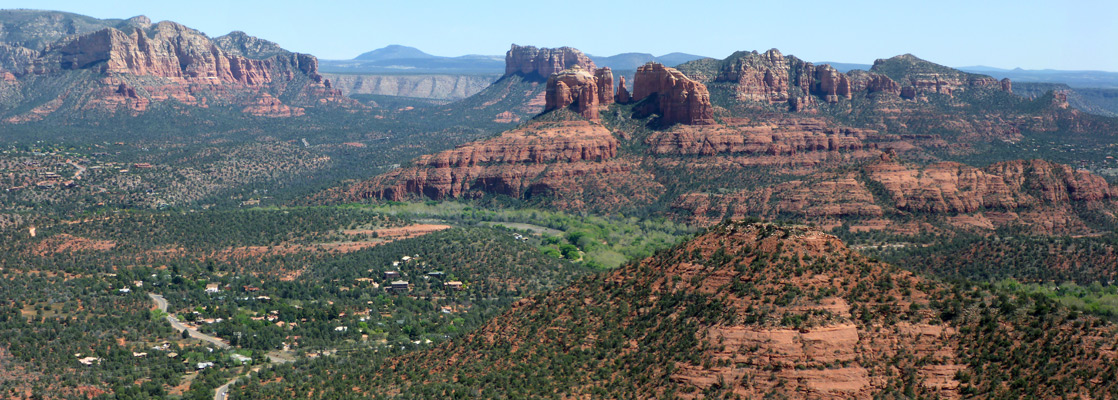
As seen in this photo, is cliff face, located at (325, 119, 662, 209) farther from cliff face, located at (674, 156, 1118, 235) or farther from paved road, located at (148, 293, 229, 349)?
paved road, located at (148, 293, 229, 349)

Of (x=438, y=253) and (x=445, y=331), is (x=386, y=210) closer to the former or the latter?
(x=438, y=253)

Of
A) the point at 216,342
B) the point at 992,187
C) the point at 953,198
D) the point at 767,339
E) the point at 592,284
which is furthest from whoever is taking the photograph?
the point at 992,187

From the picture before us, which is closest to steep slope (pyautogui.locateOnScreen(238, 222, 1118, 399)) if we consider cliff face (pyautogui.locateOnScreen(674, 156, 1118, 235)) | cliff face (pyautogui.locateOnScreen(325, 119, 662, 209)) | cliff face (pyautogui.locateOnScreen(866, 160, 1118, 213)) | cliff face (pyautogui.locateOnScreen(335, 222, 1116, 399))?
cliff face (pyautogui.locateOnScreen(335, 222, 1116, 399))

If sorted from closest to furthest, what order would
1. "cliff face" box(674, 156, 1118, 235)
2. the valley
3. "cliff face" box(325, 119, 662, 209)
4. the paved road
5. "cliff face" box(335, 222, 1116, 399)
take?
"cliff face" box(335, 222, 1116, 399) < the valley < the paved road < "cliff face" box(674, 156, 1118, 235) < "cliff face" box(325, 119, 662, 209)

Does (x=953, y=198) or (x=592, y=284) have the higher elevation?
(x=592, y=284)

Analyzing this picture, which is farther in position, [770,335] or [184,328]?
[184,328]

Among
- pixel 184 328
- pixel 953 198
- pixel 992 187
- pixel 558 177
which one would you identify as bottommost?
pixel 184 328

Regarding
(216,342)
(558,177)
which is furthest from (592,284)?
(558,177)

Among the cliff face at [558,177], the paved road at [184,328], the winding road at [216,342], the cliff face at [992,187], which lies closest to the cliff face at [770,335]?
the winding road at [216,342]

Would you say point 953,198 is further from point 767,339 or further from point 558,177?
point 767,339
